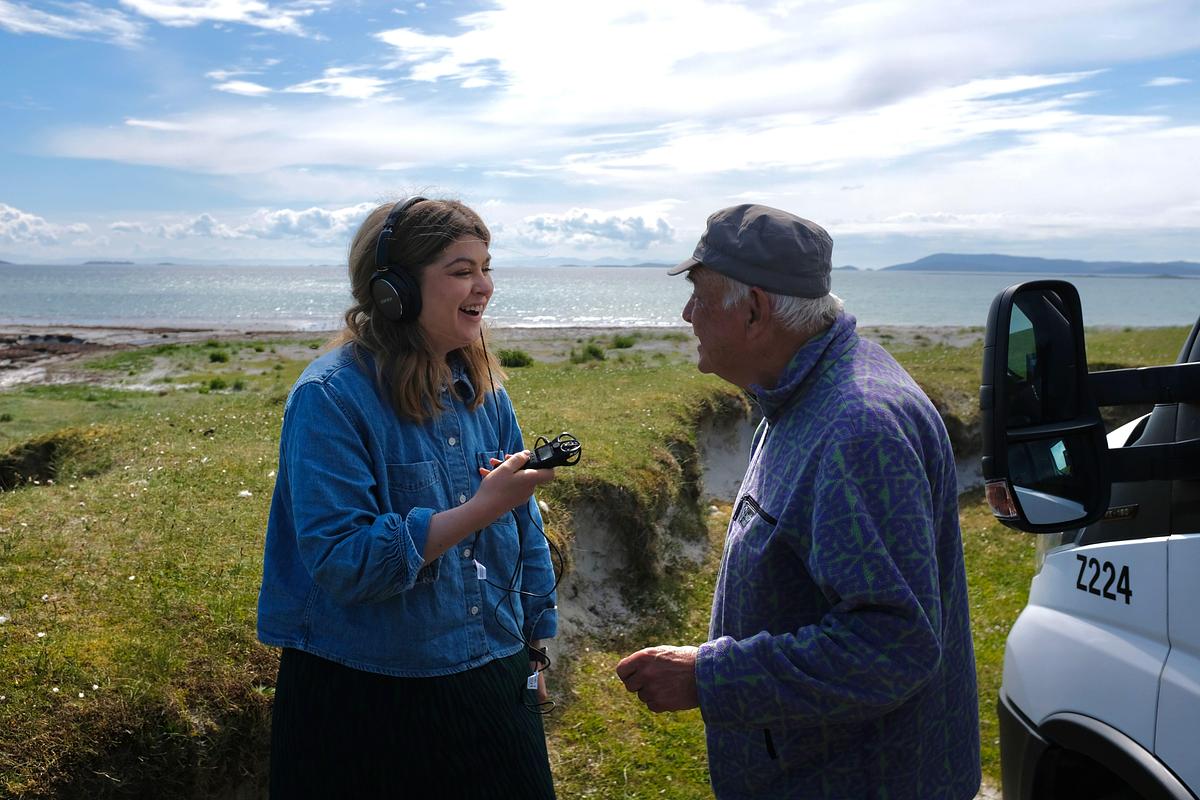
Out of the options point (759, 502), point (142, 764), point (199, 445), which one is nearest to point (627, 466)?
point (199, 445)

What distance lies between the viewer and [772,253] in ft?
8.30

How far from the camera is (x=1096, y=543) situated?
9.62 ft

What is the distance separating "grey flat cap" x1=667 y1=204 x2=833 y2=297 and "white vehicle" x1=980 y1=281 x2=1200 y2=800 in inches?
21.2

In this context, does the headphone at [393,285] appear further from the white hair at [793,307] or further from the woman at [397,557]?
the white hair at [793,307]

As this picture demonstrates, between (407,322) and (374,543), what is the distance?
0.80 m

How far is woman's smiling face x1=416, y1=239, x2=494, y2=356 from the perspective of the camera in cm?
311

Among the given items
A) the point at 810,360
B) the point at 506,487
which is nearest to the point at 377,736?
the point at 506,487

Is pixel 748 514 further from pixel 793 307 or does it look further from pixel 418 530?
pixel 418 530

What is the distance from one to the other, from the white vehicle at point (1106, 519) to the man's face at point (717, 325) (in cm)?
69

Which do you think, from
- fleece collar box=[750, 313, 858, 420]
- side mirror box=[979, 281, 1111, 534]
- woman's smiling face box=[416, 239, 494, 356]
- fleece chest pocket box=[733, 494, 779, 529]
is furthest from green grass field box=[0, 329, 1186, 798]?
side mirror box=[979, 281, 1111, 534]

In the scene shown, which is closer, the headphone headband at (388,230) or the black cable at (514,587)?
the headphone headband at (388,230)

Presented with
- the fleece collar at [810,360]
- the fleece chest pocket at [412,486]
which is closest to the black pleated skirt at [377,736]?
the fleece chest pocket at [412,486]

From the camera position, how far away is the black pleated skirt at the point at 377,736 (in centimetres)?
296

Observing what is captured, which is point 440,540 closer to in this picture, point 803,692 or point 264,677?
point 803,692
